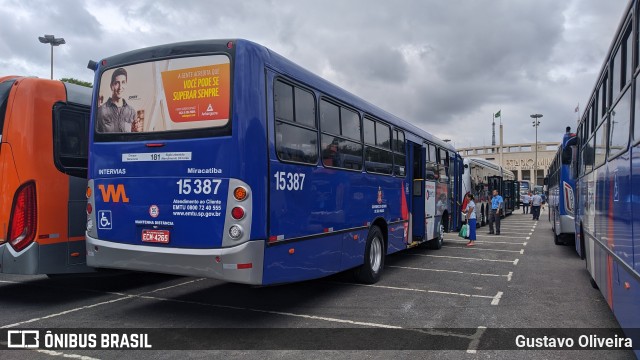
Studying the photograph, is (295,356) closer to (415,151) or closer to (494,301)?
(494,301)

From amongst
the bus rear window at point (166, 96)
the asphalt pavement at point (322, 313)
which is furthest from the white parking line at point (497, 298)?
the bus rear window at point (166, 96)

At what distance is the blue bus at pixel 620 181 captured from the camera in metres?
3.61

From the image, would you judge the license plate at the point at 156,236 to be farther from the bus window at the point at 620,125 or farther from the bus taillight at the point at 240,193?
the bus window at the point at 620,125

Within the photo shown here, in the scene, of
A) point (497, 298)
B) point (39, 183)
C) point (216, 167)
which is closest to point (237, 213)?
point (216, 167)

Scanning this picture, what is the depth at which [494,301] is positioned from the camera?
684 centimetres

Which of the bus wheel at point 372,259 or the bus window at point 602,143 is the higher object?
the bus window at point 602,143

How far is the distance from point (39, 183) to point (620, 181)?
661 cm

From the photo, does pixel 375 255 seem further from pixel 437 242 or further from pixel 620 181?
pixel 437 242

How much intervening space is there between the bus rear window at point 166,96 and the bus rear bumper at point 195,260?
4.49 ft

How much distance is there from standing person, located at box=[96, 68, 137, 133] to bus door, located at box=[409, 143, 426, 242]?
20.1 ft

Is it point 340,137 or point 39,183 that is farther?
point 340,137

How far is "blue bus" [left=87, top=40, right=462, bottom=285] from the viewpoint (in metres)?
5.01

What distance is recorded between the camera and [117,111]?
5875 mm

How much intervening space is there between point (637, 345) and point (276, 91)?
420cm
